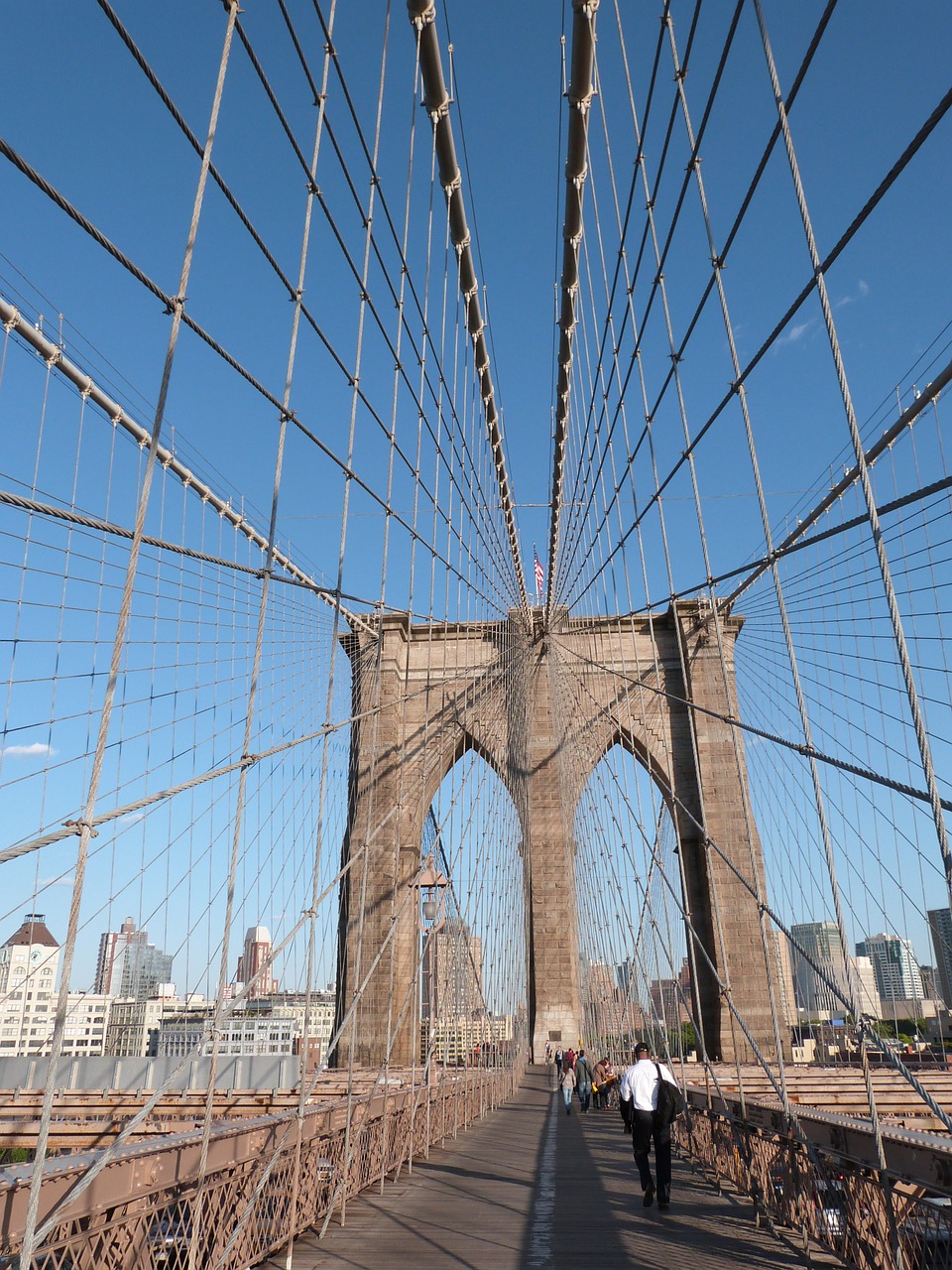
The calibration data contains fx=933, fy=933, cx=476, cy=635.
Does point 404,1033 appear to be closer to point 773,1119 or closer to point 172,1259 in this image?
point 773,1119

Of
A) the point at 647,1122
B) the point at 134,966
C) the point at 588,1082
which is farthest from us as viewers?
the point at 134,966

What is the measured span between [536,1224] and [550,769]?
16.9 metres

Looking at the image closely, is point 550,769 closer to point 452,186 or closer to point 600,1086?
point 600,1086

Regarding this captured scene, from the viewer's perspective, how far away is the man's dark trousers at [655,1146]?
4684 mm

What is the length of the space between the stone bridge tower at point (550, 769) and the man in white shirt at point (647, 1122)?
1193cm

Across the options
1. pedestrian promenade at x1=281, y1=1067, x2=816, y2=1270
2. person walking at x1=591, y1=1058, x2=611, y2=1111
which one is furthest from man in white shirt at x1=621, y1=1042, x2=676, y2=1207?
person walking at x1=591, y1=1058, x2=611, y2=1111

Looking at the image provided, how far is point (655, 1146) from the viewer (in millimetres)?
4656

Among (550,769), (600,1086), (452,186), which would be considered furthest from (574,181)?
(550,769)

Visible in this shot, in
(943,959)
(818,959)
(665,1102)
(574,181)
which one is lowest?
(665,1102)

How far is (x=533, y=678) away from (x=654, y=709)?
3207 millimetres

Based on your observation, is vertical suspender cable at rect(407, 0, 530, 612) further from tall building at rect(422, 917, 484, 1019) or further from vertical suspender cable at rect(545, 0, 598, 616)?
tall building at rect(422, 917, 484, 1019)

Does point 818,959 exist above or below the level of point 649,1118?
above

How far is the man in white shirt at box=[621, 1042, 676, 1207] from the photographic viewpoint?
4.70 meters

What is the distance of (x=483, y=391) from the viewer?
1436 cm
